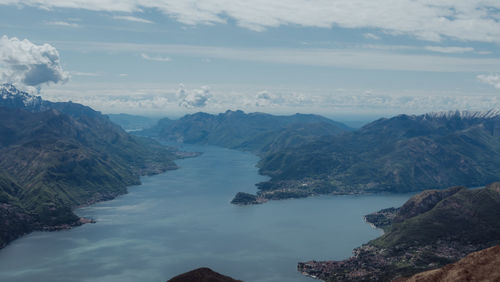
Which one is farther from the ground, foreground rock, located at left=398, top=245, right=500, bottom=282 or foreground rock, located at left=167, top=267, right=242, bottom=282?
foreground rock, located at left=398, top=245, right=500, bottom=282

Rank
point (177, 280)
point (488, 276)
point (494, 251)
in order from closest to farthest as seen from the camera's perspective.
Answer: point (488, 276) → point (494, 251) → point (177, 280)

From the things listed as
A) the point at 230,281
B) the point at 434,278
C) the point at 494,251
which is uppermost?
the point at 494,251

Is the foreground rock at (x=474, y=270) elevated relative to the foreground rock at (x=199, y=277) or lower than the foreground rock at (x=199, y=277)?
elevated

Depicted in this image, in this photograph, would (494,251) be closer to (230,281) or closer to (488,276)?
(488,276)

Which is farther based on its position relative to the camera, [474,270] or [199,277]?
[199,277]

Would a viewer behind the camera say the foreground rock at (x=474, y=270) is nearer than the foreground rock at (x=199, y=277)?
Yes

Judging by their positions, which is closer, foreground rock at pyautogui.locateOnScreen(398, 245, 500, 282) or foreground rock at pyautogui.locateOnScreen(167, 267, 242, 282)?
foreground rock at pyautogui.locateOnScreen(398, 245, 500, 282)

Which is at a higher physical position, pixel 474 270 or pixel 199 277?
pixel 474 270

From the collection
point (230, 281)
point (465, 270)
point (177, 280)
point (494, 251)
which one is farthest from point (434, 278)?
point (177, 280)
